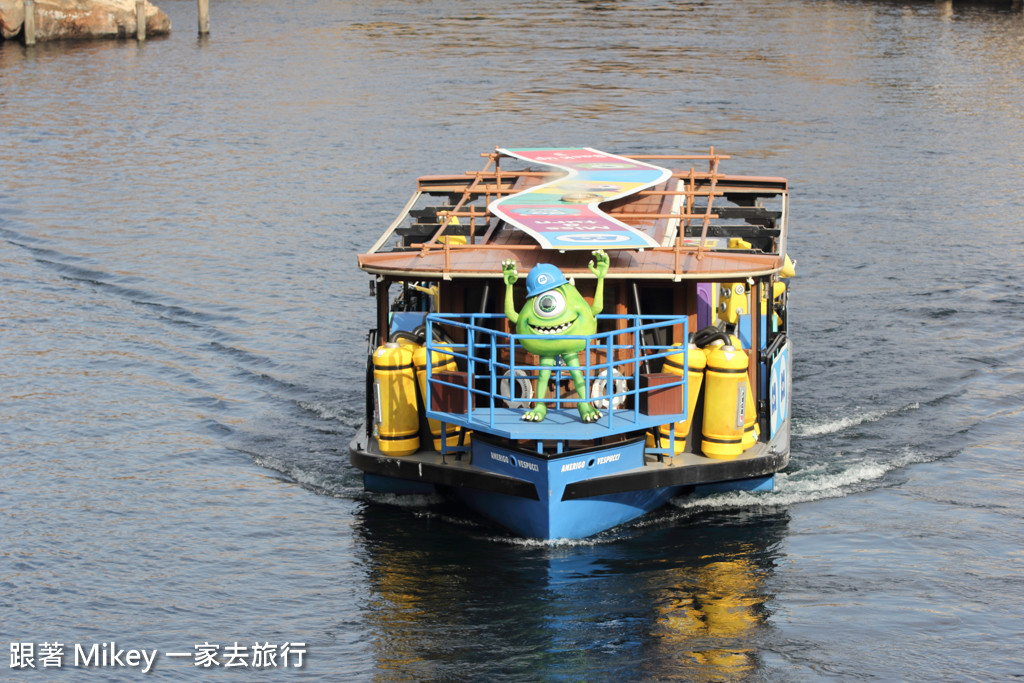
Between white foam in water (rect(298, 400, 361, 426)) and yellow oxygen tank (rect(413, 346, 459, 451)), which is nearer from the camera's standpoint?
yellow oxygen tank (rect(413, 346, 459, 451))

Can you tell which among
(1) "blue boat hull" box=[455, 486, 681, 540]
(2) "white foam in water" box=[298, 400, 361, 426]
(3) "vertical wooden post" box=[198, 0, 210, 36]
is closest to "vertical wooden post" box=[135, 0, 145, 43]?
(3) "vertical wooden post" box=[198, 0, 210, 36]

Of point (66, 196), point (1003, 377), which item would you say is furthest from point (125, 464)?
point (66, 196)

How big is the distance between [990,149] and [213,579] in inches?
1278

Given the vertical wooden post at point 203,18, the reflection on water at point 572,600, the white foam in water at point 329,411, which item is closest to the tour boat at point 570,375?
the reflection on water at point 572,600

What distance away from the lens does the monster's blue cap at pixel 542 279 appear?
53.3ft

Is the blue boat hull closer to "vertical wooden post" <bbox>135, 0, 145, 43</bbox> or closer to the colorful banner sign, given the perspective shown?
the colorful banner sign

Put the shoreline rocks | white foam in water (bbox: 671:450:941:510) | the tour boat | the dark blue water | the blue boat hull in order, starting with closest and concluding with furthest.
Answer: the dark blue water < the tour boat < the blue boat hull < white foam in water (bbox: 671:450:941:510) < the shoreline rocks

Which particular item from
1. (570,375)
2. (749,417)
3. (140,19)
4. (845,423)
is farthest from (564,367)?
(140,19)

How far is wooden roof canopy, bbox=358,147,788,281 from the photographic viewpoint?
56.2 feet

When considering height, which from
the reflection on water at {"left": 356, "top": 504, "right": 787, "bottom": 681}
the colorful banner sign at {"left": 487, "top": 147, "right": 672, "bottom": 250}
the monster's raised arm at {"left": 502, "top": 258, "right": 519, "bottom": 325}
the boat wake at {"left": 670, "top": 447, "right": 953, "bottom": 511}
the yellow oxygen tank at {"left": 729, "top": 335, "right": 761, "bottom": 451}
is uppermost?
the colorful banner sign at {"left": 487, "top": 147, "right": 672, "bottom": 250}

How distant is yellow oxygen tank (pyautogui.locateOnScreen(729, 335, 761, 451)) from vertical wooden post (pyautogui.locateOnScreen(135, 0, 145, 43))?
58.0 m

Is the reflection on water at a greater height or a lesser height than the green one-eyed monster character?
lesser

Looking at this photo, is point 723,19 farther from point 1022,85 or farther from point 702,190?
point 702,190

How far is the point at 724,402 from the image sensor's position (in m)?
17.4
